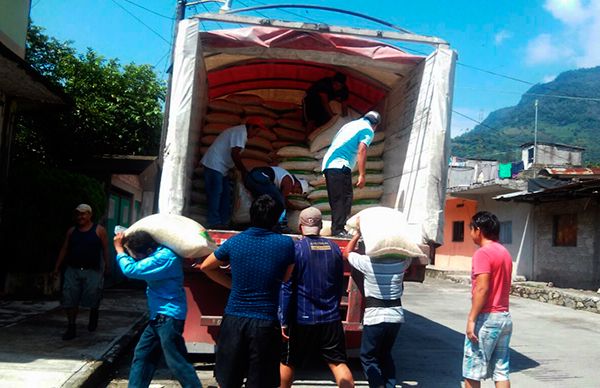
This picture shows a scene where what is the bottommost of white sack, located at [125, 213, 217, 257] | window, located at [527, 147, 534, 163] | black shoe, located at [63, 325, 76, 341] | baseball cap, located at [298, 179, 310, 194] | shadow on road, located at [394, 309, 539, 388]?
shadow on road, located at [394, 309, 539, 388]

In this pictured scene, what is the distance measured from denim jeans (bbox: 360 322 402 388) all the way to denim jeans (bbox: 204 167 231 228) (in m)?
2.13

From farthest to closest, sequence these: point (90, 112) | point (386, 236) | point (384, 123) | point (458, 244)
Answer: point (458, 244), point (90, 112), point (384, 123), point (386, 236)

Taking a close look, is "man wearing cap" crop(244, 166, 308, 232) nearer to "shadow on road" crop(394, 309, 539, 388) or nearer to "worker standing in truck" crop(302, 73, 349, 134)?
"worker standing in truck" crop(302, 73, 349, 134)

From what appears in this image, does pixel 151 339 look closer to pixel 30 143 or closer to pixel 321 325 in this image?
pixel 321 325

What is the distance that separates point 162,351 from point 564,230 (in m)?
14.6

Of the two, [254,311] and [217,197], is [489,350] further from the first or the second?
[217,197]

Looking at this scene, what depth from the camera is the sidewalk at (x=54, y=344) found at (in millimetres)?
4574

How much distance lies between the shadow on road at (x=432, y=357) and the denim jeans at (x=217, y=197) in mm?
2459

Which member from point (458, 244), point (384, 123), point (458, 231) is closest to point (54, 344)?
point (384, 123)

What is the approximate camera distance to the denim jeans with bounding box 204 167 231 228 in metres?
5.87

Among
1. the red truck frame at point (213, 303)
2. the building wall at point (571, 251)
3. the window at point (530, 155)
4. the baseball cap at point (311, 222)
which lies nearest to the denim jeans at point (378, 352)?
the red truck frame at point (213, 303)

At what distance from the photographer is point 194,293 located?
4902mm

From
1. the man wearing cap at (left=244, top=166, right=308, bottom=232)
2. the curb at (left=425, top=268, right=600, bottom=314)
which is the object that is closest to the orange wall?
the curb at (left=425, top=268, right=600, bottom=314)

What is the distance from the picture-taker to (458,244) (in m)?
22.9
